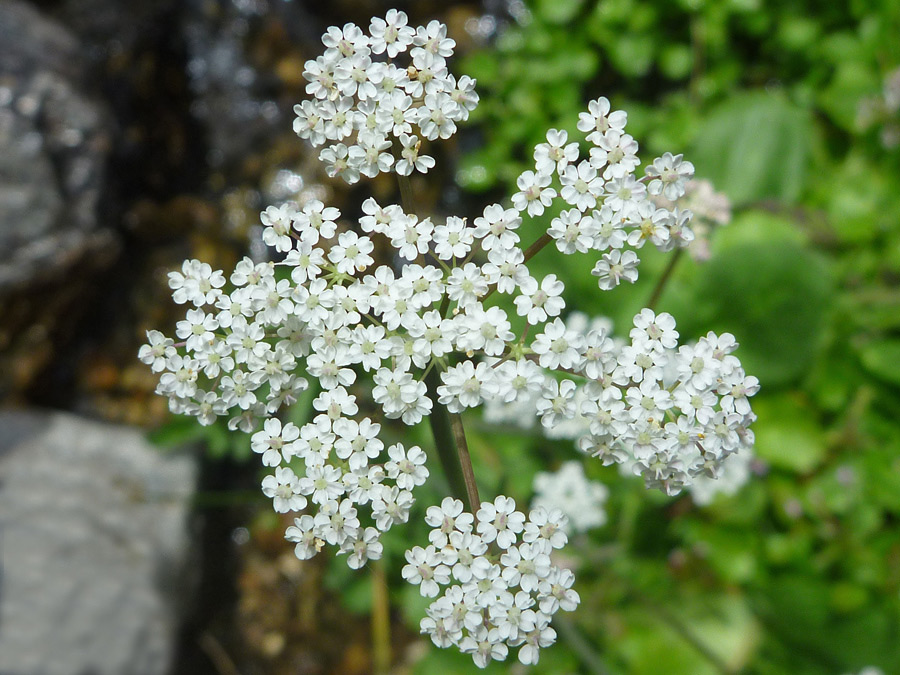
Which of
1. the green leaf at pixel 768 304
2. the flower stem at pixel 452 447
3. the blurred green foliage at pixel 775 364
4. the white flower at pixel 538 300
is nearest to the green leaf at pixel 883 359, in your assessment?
the blurred green foliage at pixel 775 364

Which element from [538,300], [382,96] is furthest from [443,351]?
[382,96]

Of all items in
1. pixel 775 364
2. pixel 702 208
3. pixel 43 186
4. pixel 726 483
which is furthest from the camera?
pixel 43 186

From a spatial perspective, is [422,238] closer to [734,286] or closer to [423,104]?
[423,104]

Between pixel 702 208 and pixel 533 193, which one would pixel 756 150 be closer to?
pixel 702 208

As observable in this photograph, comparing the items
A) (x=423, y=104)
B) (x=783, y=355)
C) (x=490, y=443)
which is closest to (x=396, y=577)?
(x=490, y=443)

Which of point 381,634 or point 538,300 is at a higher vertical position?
point 538,300
